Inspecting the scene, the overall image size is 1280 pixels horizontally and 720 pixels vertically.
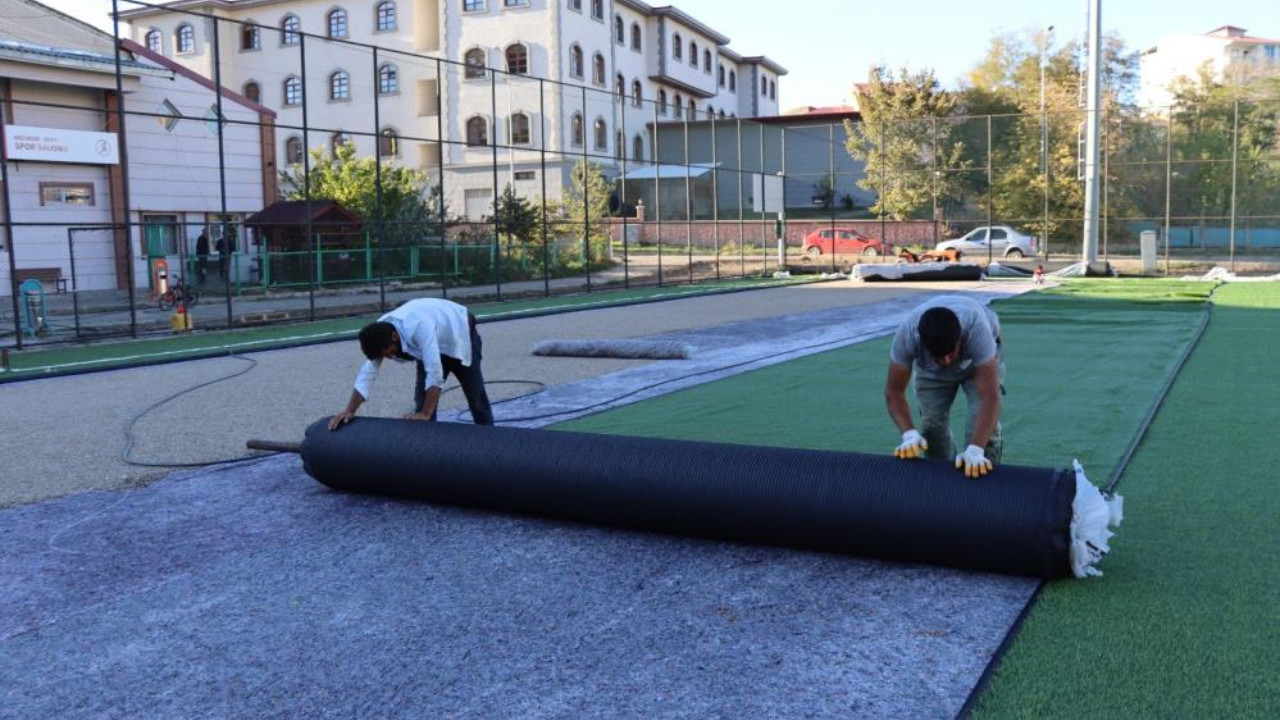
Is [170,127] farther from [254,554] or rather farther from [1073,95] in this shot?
[1073,95]

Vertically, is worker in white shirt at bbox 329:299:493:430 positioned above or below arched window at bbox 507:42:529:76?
below

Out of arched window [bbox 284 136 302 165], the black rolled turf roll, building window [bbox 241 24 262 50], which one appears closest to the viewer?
the black rolled turf roll

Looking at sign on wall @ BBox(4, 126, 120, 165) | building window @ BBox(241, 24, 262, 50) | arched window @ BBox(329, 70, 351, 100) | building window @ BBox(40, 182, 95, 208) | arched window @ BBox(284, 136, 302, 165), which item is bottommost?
building window @ BBox(40, 182, 95, 208)

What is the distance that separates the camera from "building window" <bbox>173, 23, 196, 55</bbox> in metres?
54.0

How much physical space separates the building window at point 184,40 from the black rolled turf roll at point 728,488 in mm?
52889

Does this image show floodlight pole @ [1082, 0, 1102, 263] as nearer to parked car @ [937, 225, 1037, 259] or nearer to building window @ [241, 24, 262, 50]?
parked car @ [937, 225, 1037, 259]

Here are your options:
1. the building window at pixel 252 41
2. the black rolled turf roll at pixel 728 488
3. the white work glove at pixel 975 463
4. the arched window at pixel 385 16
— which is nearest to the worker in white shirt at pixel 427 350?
the black rolled turf roll at pixel 728 488

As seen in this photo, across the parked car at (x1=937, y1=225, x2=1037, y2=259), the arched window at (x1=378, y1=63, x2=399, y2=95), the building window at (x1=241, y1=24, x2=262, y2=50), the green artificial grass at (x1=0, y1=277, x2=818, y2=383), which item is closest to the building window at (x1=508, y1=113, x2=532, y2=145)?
the arched window at (x1=378, y1=63, x2=399, y2=95)

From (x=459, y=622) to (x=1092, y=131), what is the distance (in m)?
29.4

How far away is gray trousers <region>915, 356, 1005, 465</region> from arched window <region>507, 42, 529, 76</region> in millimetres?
45476

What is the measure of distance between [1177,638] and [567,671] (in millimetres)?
2288

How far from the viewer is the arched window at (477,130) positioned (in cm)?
4872

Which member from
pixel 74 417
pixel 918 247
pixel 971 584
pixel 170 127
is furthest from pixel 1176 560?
pixel 918 247

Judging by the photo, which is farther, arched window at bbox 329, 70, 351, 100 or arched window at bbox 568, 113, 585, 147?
arched window at bbox 329, 70, 351, 100
